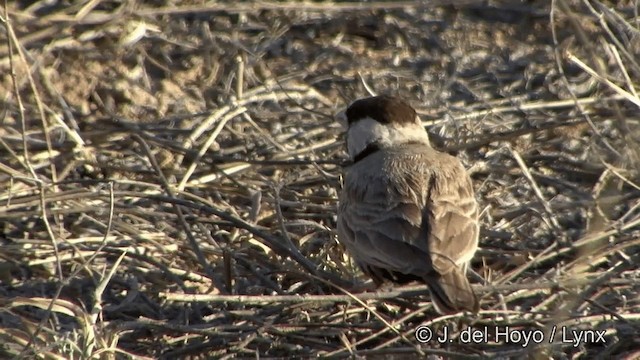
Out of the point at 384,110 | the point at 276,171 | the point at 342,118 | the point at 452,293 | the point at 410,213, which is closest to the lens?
the point at 452,293

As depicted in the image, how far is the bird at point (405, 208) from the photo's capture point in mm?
5172

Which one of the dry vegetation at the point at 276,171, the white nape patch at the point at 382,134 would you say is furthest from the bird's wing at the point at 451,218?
the white nape patch at the point at 382,134

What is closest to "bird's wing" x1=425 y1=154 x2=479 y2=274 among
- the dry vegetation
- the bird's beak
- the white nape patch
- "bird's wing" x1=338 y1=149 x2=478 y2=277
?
"bird's wing" x1=338 y1=149 x2=478 y2=277

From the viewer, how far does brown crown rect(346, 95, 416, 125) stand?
20.8 feet

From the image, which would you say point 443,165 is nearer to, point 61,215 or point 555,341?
point 555,341

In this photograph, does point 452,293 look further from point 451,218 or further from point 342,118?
point 342,118

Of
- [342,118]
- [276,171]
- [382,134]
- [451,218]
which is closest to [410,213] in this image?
[451,218]

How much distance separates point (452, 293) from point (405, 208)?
0.60 m

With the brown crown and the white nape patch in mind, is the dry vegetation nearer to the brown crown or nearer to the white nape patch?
the white nape patch

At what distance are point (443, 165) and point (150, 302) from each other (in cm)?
150

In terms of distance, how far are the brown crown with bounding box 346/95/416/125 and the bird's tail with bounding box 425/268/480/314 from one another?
1374mm

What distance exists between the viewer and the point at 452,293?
16.5 feet

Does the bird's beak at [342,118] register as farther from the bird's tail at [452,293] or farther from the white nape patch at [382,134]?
the bird's tail at [452,293]

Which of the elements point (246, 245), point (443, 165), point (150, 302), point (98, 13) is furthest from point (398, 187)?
point (98, 13)
